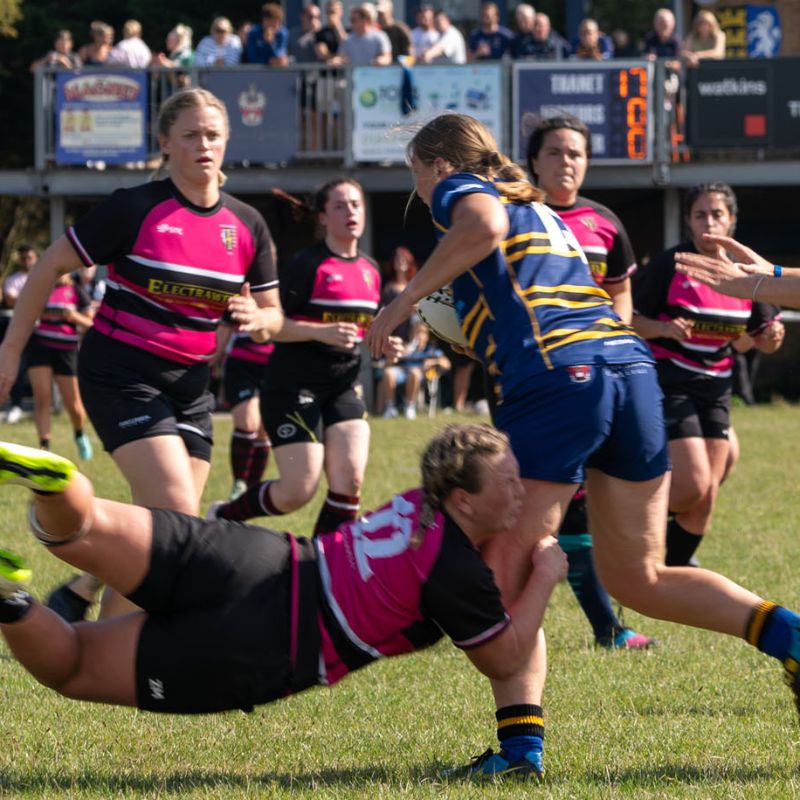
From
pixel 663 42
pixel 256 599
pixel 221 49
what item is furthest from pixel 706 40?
pixel 256 599

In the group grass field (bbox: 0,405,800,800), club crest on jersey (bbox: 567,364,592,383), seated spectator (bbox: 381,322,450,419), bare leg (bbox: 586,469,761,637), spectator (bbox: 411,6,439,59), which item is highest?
spectator (bbox: 411,6,439,59)

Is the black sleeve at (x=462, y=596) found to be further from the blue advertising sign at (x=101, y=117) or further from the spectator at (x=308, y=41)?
the spectator at (x=308, y=41)

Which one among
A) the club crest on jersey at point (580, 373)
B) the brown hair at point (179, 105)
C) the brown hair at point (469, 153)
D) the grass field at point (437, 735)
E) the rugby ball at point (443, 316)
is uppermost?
the brown hair at point (179, 105)

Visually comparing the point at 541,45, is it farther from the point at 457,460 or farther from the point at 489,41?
the point at 457,460

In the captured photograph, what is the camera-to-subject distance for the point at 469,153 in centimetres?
446

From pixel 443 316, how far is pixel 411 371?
43.7 ft

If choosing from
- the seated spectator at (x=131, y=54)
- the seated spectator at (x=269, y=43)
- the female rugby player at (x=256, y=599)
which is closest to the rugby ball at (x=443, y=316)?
the female rugby player at (x=256, y=599)

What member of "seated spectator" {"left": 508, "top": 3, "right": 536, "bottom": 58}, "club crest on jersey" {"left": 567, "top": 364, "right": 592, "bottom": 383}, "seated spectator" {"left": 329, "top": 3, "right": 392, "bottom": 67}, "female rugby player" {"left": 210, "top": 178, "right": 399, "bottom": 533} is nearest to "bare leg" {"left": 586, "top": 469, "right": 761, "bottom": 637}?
"club crest on jersey" {"left": 567, "top": 364, "right": 592, "bottom": 383}

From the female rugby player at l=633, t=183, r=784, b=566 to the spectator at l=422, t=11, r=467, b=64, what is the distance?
40.8ft

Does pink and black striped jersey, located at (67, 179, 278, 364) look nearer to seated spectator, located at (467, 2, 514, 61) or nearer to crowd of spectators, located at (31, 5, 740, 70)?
crowd of spectators, located at (31, 5, 740, 70)

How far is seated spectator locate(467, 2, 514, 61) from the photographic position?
19.5 meters

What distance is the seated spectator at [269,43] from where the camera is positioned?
19.5 m

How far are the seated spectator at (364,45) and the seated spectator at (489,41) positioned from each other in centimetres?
121

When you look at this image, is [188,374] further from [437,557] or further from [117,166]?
[117,166]
